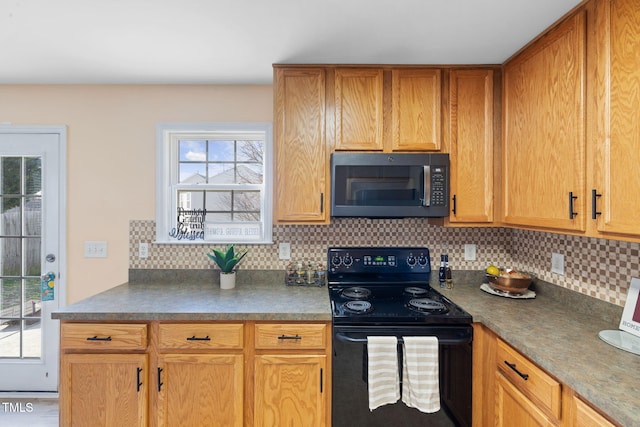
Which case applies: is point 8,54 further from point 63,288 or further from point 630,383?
point 630,383

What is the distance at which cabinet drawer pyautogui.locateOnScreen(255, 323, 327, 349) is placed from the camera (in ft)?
5.13

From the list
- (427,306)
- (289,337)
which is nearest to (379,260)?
(427,306)

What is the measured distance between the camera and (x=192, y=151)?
7.63ft

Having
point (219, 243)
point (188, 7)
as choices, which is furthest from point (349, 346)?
point (188, 7)

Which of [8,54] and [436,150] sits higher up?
[8,54]

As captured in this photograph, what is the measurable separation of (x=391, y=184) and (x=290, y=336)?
1028 mm

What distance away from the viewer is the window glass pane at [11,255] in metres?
2.27

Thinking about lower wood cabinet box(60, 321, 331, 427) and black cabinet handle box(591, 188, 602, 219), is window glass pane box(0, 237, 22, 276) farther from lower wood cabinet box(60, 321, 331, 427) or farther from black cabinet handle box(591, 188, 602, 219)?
black cabinet handle box(591, 188, 602, 219)

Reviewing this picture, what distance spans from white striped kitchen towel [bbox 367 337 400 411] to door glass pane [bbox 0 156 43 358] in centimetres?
244

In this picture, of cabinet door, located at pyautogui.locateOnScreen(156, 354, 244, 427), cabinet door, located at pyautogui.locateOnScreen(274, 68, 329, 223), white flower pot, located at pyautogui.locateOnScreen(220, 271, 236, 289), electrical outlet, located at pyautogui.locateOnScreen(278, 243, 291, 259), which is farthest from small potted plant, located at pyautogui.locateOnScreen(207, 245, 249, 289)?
cabinet door, located at pyautogui.locateOnScreen(156, 354, 244, 427)

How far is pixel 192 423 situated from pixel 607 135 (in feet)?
7.37

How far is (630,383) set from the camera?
955 millimetres

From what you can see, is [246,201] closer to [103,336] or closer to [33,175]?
[103,336]

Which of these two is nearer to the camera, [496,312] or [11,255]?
[496,312]
